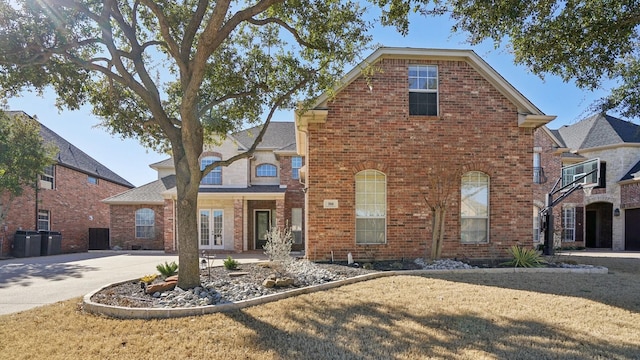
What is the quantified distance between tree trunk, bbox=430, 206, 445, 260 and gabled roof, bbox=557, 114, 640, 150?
15830mm

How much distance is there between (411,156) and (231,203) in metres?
10.9

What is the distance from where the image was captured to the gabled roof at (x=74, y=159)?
71.6 feet

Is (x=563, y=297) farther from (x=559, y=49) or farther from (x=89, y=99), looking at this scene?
(x=89, y=99)

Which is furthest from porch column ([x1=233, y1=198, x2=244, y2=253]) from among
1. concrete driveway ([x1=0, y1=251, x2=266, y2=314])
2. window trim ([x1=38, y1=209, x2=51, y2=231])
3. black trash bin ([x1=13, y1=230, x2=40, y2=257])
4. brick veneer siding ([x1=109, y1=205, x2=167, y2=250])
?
window trim ([x1=38, y1=209, x2=51, y2=231])

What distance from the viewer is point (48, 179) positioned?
20531mm

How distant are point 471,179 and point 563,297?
16.6 ft

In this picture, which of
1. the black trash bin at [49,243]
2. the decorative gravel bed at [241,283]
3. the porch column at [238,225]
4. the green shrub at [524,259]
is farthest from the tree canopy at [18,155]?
the green shrub at [524,259]

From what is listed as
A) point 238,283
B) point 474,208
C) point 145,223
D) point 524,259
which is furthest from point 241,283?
point 145,223

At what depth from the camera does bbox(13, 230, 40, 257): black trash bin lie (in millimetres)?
17406

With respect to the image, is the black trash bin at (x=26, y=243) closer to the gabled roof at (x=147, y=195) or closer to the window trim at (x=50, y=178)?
the window trim at (x=50, y=178)

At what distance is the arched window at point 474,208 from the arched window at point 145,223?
17.3m

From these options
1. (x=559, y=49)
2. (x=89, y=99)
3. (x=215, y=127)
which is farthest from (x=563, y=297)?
(x=89, y=99)

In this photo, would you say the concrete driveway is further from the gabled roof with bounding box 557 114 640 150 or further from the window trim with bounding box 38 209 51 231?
the gabled roof with bounding box 557 114 640 150

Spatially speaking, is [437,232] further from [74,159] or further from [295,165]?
[74,159]
